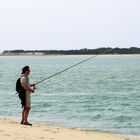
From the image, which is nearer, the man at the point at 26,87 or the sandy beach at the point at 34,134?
the sandy beach at the point at 34,134

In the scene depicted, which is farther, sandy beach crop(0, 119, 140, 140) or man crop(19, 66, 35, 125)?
man crop(19, 66, 35, 125)

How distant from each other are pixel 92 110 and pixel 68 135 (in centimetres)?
928

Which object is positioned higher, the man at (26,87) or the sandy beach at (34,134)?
the man at (26,87)

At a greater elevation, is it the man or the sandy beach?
the man

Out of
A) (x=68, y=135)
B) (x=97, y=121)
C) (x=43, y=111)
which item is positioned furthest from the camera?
(x=43, y=111)

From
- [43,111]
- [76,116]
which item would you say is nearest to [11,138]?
[76,116]

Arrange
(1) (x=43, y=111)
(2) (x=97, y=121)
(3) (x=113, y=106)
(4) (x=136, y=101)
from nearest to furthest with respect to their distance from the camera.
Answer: (2) (x=97, y=121), (1) (x=43, y=111), (3) (x=113, y=106), (4) (x=136, y=101)

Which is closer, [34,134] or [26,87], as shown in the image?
[34,134]

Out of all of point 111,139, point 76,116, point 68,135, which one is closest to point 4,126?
point 68,135

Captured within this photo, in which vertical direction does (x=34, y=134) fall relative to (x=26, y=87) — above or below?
below

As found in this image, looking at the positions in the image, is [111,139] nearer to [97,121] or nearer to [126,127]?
[126,127]

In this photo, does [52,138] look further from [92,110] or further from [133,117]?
[92,110]

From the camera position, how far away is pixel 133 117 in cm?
1967

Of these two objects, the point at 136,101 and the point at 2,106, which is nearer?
the point at 2,106
